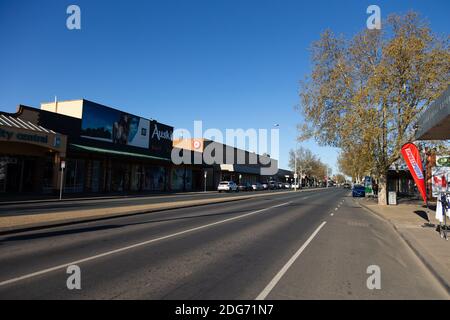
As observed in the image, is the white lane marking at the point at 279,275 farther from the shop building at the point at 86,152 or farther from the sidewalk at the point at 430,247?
the shop building at the point at 86,152

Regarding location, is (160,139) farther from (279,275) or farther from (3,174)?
(279,275)

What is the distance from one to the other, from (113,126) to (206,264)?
35.3 metres

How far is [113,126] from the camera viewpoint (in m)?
40.3

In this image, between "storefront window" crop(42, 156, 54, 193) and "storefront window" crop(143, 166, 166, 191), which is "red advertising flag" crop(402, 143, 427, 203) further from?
"storefront window" crop(143, 166, 166, 191)

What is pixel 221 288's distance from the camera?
592 cm

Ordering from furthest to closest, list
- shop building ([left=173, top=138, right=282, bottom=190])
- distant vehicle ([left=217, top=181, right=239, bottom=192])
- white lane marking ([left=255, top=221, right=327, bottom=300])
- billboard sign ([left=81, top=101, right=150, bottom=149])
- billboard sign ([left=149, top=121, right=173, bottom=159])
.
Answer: shop building ([left=173, top=138, right=282, bottom=190]), distant vehicle ([left=217, top=181, right=239, bottom=192]), billboard sign ([left=149, top=121, right=173, bottom=159]), billboard sign ([left=81, top=101, right=150, bottom=149]), white lane marking ([left=255, top=221, right=327, bottom=300])

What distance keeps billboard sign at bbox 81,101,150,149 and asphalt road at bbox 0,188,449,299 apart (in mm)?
26128

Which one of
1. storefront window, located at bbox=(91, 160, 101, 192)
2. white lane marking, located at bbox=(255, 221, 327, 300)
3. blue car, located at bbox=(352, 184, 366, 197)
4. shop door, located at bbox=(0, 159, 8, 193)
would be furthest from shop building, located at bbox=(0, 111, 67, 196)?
blue car, located at bbox=(352, 184, 366, 197)

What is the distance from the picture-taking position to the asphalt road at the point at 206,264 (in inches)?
227

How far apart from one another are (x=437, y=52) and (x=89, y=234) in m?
25.3

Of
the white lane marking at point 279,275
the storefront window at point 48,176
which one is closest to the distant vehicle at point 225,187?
the storefront window at point 48,176

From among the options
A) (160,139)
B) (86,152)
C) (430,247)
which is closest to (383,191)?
(430,247)

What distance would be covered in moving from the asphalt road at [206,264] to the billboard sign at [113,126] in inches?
1029

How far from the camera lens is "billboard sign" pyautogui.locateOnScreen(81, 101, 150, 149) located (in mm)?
36594
